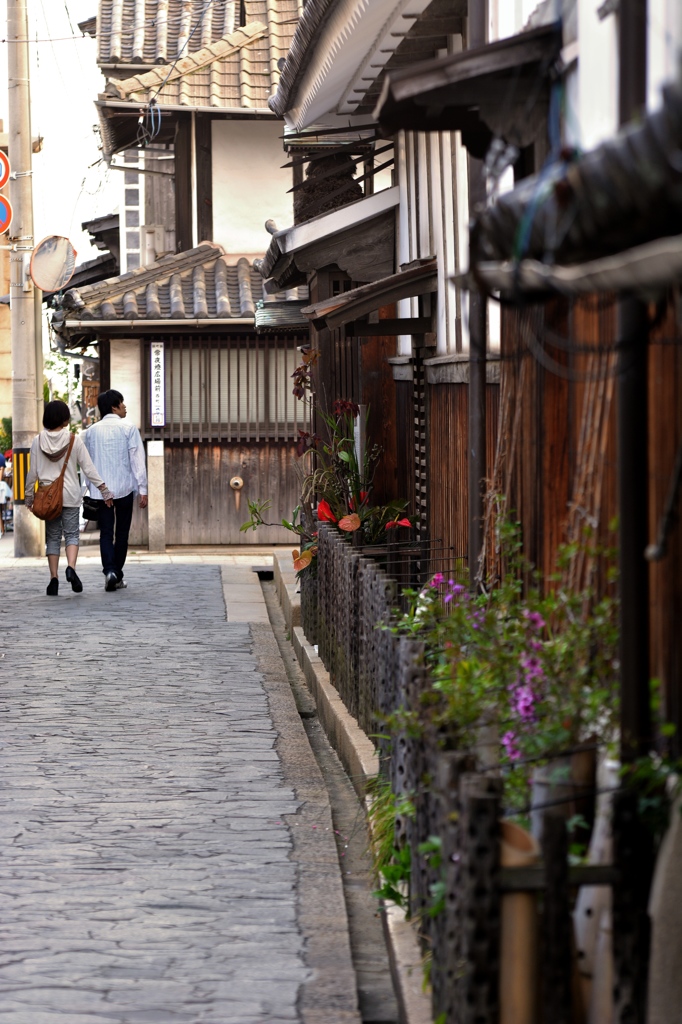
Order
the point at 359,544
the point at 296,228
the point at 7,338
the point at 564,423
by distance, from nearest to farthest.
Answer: the point at 564,423 < the point at 359,544 < the point at 296,228 < the point at 7,338

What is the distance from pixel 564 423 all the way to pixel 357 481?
6284 millimetres

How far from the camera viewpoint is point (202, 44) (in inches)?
969

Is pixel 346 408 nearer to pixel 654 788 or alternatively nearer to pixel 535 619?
pixel 535 619

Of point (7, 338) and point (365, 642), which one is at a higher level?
point (7, 338)

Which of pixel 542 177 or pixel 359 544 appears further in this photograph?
pixel 359 544

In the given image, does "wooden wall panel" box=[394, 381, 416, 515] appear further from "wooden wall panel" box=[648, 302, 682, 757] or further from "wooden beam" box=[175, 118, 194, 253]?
"wooden beam" box=[175, 118, 194, 253]

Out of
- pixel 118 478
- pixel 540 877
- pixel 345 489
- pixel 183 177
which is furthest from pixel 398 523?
pixel 183 177

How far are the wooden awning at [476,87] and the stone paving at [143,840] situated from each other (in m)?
3.28

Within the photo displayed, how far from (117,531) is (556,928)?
12889mm

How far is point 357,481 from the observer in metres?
11.8

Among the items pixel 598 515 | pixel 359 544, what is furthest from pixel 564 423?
pixel 359 544

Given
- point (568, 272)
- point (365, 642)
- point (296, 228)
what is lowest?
point (365, 642)

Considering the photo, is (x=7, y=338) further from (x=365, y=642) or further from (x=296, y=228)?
(x=365, y=642)

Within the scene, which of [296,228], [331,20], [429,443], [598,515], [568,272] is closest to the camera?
[568,272]
